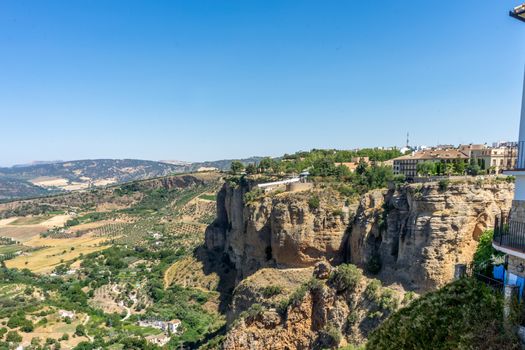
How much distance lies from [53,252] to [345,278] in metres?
88.4

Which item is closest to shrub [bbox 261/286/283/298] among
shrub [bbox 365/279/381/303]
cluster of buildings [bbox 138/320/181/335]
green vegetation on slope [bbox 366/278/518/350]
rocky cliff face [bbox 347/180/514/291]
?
rocky cliff face [bbox 347/180/514/291]

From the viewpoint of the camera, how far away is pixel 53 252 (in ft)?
300

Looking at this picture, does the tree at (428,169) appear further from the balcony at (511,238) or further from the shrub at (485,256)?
the balcony at (511,238)

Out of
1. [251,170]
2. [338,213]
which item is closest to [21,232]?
[251,170]

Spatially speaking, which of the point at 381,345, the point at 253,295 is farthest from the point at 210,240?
the point at 381,345

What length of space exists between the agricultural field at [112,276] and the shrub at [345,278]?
689 inches

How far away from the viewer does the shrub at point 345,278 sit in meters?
20.8

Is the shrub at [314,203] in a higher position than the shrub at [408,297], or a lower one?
higher

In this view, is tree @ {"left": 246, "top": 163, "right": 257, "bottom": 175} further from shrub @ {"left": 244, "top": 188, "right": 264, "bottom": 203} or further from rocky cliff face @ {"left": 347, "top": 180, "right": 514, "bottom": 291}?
rocky cliff face @ {"left": 347, "top": 180, "right": 514, "bottom": 291}

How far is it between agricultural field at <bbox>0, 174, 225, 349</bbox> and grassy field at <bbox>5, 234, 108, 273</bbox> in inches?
11.9

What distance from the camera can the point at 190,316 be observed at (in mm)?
42250

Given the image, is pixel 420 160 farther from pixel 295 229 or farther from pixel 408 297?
pixel 408 297

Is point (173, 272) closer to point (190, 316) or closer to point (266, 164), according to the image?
point (190, 316)

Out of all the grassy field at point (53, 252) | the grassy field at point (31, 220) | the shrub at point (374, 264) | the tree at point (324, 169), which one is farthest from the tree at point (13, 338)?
the grassy field at point (31, 220)
